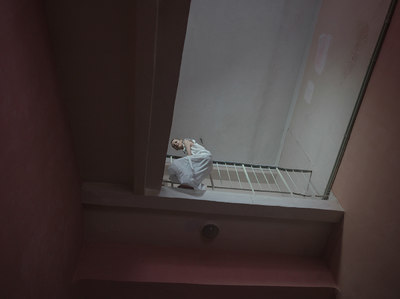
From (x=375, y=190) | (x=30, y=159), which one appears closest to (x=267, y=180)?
(x=375, y=190)

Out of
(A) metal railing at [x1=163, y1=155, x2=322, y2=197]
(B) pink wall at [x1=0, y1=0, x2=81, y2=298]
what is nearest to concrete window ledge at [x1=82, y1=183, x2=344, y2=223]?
(A) metal railing at [x1=163, y1=155, x2=322, y2=197]

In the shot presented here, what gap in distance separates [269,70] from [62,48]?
2916mm

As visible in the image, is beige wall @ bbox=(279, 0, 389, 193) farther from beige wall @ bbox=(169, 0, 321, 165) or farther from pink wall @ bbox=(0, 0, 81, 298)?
pink wall @ bbox=(0, 0, 81, 298)

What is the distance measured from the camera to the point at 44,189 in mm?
2152

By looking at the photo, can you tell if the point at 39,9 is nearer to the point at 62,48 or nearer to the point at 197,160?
the point at 62,48

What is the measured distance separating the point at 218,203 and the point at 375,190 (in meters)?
1.26

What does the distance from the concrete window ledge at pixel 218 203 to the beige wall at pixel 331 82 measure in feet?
1.05

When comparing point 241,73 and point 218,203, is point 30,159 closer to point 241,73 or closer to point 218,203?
point 218,203

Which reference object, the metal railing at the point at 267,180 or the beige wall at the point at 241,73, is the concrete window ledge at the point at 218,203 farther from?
the beige wall at the point at 241,73

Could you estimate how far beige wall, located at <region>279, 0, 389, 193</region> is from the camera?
116 inches

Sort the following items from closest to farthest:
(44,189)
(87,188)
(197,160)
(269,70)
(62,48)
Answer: (62,48), (44,189), (87,188), (197,160), (269,70)

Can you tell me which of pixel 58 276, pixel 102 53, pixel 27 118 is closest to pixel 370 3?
pixel 102 53

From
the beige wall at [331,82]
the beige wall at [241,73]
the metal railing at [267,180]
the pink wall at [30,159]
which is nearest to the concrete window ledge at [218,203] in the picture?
the metal railing at [267,180]

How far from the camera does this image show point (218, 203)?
10.1 feet
